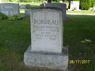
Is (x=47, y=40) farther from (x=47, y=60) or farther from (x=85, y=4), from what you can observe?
(x=85, y=4)

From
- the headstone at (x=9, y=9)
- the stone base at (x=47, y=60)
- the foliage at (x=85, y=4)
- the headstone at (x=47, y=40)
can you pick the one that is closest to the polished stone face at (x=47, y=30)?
the headstone at (x=47, y=40)

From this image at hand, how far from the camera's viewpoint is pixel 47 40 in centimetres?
476

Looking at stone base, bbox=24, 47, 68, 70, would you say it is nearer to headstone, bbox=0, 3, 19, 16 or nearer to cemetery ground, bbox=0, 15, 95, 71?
cemetery ground, bbox=0, 15, 95, 71

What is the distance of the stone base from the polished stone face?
0.57ft

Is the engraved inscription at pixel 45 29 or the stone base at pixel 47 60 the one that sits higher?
the engraved inscription at pixel 45 29

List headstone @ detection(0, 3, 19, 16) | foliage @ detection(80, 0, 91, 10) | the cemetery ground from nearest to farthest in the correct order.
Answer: the cemetery ground < headstone @ detection(0, 3, 19, 16) < foliage @ detection(80, 0, 91, 10)

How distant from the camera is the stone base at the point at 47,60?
4555mm

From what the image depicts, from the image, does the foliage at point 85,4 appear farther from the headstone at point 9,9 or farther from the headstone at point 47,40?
the headstone at point 47,40

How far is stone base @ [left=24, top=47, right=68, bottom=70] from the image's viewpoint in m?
4.55

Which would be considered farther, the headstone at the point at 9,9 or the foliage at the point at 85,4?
the foliage at the point at 85,4

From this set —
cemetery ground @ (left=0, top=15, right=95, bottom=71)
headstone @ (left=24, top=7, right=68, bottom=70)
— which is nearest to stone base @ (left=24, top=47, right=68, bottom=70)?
headstone @ (left=24, top=7, right=68, bottom=70)

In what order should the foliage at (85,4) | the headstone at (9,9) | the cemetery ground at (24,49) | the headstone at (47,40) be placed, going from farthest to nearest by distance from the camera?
the foliage at (85,4)
the headstone at (9,9)
the cemetery ground at (24,49)
the headstone at (47,40)

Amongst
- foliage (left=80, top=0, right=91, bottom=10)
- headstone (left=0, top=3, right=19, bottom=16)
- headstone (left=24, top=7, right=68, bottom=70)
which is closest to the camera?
headstone (left=24, top=7, right=68, bottom=70)

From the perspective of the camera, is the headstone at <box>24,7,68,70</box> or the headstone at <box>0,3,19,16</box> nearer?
the headstone at <box>24,7,68,70</box>
